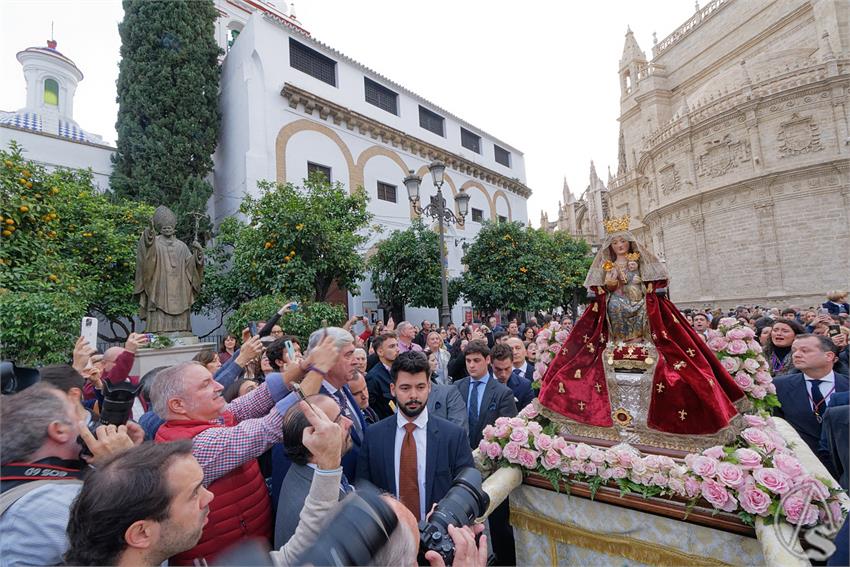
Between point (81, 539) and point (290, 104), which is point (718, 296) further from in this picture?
point (81, 539)

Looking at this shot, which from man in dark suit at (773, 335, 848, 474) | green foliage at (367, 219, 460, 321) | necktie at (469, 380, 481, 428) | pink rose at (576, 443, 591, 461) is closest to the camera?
pink rose at (576, 443, 591, 461)

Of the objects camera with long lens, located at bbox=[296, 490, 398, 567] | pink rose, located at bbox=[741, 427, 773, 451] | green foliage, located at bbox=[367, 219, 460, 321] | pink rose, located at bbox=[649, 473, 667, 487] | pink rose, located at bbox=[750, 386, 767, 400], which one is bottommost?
pink rose, located at bbox=[649, 473, 667, 487]

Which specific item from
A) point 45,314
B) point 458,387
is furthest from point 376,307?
point 458,387

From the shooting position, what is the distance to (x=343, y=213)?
13539mm

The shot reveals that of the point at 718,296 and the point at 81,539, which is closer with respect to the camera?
the point at 81,539

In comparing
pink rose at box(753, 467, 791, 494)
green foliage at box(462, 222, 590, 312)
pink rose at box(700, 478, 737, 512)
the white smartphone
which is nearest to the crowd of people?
the white smartphone

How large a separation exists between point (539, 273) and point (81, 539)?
1769 cm

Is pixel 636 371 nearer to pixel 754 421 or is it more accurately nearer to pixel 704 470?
pixel 754 421

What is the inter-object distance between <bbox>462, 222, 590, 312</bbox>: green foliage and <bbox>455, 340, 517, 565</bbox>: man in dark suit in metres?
13.0

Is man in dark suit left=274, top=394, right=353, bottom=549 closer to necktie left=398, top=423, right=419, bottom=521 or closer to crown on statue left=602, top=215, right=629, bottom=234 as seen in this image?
necktie left=398, top=423, right=419, bottom=521

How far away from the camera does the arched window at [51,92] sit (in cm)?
2186

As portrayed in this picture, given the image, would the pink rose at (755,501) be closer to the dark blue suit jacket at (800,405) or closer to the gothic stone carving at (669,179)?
the dark blue suit jacket at (800,405)

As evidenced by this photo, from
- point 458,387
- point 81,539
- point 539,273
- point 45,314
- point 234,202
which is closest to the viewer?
point 81,539

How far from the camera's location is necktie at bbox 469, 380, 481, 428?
14.4 ft
